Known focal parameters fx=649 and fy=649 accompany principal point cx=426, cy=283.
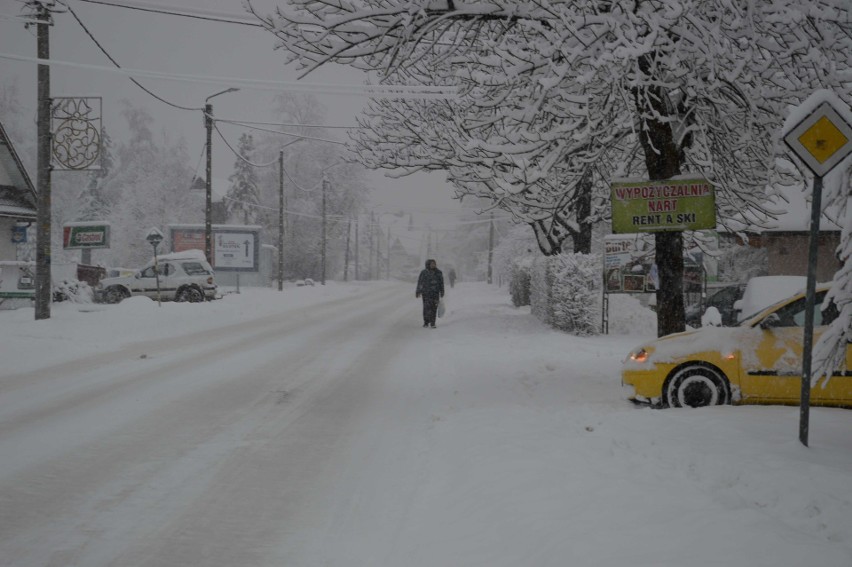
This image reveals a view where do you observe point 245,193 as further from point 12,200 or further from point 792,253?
point 792,253

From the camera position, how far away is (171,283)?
91.3 ft

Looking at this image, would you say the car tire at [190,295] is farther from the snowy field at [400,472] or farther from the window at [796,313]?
the window at [796,313]

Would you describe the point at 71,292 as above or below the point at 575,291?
below

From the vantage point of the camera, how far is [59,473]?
5277mm

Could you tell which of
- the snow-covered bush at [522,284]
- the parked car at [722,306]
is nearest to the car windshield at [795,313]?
the parked car at [722,306]

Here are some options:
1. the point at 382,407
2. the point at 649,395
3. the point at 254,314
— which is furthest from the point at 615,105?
the point at 254,314

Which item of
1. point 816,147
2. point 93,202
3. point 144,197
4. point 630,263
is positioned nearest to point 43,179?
point 630,263

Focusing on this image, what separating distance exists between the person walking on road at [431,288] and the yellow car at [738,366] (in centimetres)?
1068

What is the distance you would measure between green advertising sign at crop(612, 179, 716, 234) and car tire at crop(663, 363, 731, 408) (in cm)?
195

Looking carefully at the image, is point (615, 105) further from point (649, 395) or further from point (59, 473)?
point (59, 473)

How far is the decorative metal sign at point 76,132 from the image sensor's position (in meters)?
17.7

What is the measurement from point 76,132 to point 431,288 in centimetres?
1091

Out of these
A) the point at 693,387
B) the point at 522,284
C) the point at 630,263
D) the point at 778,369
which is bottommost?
the point at 693,387

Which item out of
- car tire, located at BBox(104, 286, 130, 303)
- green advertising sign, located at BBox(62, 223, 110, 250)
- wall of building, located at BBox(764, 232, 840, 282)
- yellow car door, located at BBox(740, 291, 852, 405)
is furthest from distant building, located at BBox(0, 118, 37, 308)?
wall of building, located at BBox(764, 232, 840, 282)
